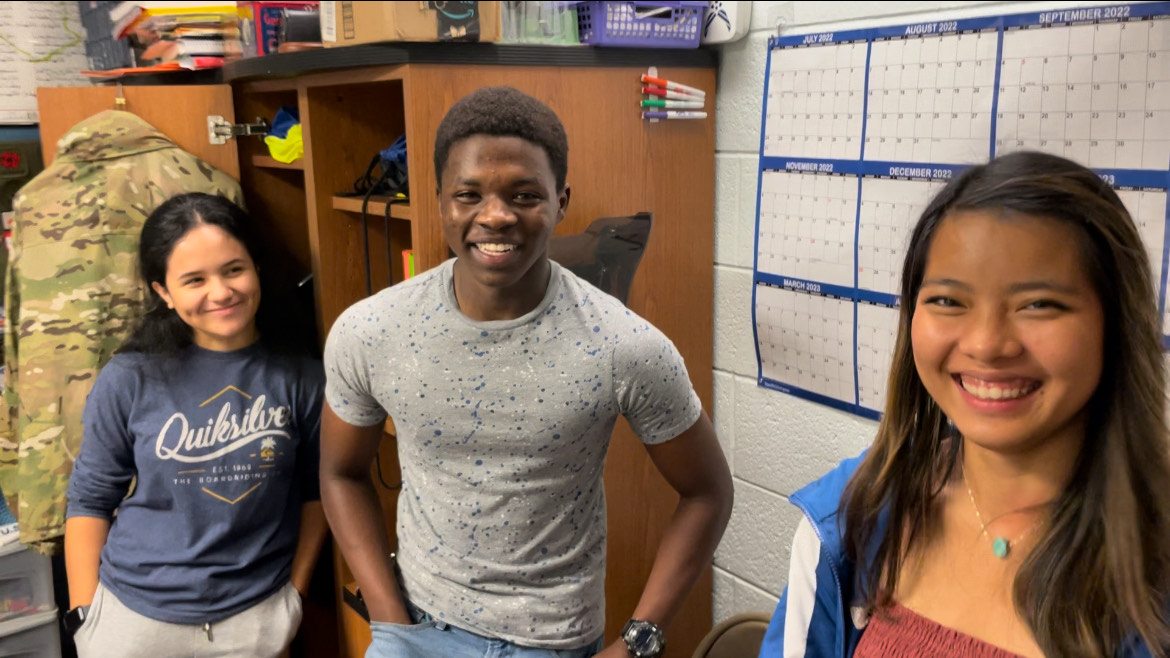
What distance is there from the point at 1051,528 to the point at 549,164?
786 millimetres

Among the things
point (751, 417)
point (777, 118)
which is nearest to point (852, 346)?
point (751, 417)

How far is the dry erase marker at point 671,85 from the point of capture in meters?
1.75

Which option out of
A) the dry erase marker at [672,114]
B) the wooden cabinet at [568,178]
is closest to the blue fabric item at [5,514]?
the wooden cabinet at [568,178]

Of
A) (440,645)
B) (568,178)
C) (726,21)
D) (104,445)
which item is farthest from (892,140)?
(104,445)

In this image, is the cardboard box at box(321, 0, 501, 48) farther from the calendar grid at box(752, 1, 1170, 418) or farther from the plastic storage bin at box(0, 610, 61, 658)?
the plastic storage bin at box(0, 610, 61, 658)

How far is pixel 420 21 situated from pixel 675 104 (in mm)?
544

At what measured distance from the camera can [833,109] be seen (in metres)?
1.65

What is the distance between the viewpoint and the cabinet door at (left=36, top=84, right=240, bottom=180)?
1981 millimetres

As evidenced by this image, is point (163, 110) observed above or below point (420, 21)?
below

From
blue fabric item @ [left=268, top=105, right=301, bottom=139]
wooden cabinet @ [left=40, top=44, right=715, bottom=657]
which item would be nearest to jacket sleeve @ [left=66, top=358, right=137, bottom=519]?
wooden cabinet @ [left=40, top=44, right=715, bottom=657]

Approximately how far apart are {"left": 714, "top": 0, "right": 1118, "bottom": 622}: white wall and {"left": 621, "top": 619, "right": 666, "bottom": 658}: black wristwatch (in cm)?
55

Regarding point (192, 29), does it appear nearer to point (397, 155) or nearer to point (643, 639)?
point (397, 155)

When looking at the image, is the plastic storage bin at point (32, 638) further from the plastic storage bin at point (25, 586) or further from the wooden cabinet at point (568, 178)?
the wooden cabinet at point (568, 178)

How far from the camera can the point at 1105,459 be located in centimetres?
91
